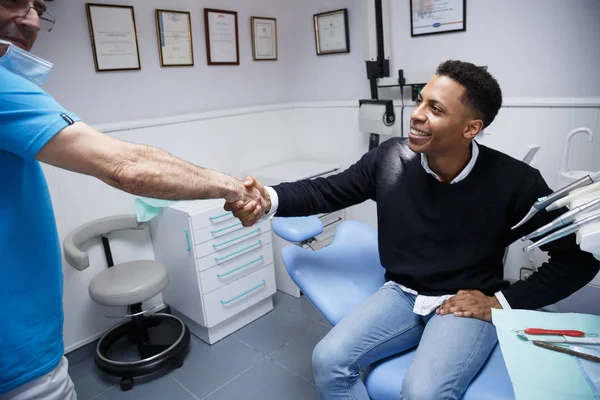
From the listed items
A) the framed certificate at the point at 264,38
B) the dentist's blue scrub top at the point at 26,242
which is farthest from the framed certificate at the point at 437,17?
the dentist's blue scrub top at the point at 26,242

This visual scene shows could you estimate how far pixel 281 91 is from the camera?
3139 mm

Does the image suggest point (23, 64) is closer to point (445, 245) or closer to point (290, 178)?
point (445, 245)

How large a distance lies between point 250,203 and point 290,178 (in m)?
1.21

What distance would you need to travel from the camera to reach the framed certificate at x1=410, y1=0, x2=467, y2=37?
2.25 metres

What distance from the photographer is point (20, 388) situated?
995mm

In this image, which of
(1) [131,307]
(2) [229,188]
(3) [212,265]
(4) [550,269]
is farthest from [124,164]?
(1) [131,307]

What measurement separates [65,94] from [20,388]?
1.55m

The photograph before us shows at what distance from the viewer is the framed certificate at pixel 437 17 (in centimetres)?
225

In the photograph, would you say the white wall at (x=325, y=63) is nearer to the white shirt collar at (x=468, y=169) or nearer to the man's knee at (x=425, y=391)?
the white shirt collar at (x=468, y=169)

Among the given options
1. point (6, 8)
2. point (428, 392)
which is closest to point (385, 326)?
point (428, 392)

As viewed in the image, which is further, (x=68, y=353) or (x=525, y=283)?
(x=68, y=353)

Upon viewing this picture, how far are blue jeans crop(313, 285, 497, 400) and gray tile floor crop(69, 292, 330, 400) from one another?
0.74 metres

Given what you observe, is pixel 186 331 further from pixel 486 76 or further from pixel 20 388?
pixel 486 76

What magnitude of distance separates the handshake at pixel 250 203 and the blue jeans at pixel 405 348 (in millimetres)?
457
